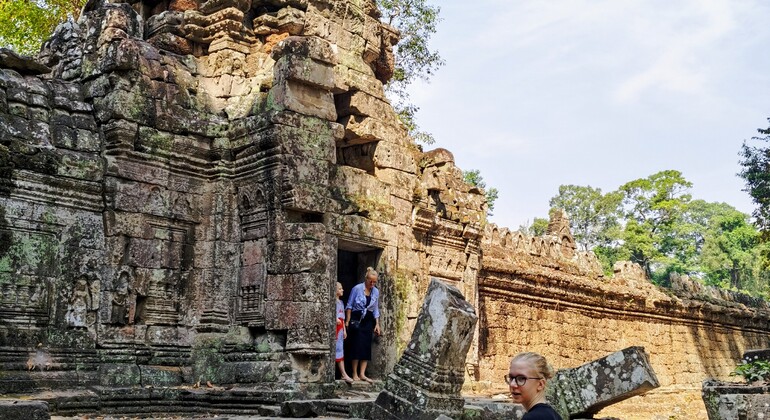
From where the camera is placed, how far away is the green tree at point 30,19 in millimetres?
21188

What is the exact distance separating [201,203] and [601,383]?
5.19 meters

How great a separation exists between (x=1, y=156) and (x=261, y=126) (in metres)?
2.83

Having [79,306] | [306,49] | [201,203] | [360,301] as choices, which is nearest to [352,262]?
[360,301]

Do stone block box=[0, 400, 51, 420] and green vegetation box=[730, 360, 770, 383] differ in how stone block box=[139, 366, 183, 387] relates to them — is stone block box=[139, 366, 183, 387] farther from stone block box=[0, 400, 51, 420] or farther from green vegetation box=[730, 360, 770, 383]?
green vegetation box=[730, 360, 770, 383]

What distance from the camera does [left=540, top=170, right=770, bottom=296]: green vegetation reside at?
4653cm

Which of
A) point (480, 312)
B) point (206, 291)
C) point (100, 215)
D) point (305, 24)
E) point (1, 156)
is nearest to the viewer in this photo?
point (1, 156)

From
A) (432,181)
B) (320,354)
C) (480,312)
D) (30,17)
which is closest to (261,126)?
(320,354)

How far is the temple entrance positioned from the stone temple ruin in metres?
0.03

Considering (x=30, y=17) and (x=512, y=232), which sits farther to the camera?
(x=30, y=17)

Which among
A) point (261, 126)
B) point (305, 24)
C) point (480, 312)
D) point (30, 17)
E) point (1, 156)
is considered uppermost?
point (30, 17)

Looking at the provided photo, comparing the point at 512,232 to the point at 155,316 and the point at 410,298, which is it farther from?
the point at 155,316

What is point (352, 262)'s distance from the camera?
12.4 m

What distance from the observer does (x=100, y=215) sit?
9492 mm

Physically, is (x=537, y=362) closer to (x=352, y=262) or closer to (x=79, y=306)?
(x=79, y=306)
